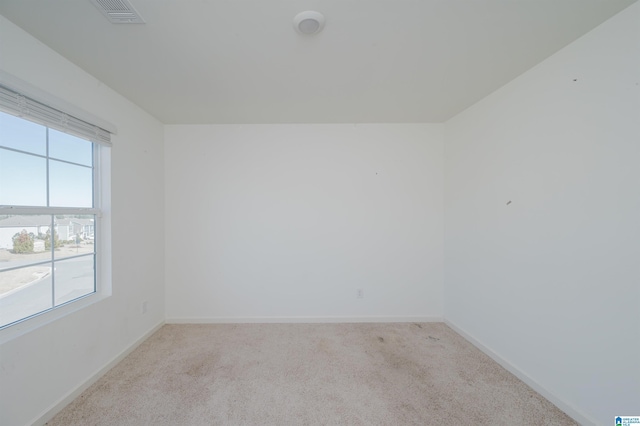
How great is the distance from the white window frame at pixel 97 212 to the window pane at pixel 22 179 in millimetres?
65

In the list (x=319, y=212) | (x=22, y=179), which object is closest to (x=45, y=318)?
(x=22, y=179)

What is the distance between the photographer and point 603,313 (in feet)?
4.38

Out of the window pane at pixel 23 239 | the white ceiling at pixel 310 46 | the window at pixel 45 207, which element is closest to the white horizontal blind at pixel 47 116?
the window at pixel 45 207

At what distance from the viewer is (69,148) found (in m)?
1.71

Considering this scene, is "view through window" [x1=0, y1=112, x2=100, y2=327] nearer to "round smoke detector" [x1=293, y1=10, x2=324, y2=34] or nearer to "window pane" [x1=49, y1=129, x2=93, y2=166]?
"window pane" [x1=49, y1=129, x2=93, y2=166]

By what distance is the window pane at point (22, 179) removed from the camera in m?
1.33

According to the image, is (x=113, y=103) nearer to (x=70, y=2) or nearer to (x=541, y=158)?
(x=70, y=2)

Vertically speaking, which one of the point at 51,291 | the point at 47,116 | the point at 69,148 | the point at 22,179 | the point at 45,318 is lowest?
the point at 45,318

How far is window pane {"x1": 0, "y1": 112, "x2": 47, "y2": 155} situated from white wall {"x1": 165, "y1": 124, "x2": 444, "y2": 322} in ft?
4.09

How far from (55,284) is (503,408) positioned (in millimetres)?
3364

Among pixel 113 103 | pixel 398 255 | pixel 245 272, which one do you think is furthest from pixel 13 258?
pixel 398 255

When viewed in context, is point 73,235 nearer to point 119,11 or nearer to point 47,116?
point 47,116

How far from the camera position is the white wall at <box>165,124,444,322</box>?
9.09 feet

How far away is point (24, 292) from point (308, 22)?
2470 mm
